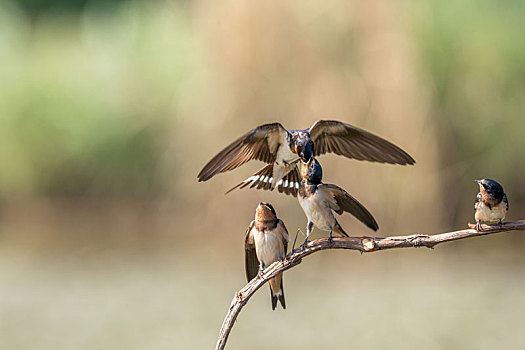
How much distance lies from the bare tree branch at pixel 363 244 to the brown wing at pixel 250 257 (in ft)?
1.30

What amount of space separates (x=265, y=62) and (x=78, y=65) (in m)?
2.60

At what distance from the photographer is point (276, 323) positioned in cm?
539

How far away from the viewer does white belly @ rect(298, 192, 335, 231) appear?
1625 mm

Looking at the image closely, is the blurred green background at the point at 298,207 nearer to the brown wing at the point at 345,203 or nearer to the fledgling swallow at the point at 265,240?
the fledgling swallow at the point at 265,240

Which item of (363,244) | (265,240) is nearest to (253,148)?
(363,244)

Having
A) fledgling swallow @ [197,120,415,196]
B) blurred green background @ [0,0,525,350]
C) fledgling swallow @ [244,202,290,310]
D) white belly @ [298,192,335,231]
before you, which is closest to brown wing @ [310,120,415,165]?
fledgling swallow @ [197,120,415,196]

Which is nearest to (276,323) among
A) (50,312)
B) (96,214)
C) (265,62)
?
(50,312)

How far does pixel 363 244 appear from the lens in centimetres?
147

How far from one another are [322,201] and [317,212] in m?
0.02

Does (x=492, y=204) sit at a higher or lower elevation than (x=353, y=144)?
lower

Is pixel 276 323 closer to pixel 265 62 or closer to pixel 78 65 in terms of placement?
pixel 265 62

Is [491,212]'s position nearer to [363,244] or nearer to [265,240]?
[363,244]

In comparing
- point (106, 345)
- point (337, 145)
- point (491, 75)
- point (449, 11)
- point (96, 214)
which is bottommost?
point (106, 345)

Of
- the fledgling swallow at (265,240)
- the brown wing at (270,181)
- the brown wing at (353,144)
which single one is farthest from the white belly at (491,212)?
the fledgling swallow at (265,240)
